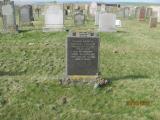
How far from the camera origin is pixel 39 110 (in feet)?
26.7

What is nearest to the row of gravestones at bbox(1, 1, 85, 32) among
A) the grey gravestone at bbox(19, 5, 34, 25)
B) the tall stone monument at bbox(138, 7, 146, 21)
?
the grey gravestone at bbox(19, 5, 34, 25)

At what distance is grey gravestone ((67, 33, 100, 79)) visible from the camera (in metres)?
9.83

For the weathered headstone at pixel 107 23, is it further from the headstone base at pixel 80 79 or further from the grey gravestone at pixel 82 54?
the headstone base at pixel 80 79

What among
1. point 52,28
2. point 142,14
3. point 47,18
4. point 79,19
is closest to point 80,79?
point 52,28

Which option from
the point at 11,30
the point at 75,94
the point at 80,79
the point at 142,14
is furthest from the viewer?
the point at 142,14

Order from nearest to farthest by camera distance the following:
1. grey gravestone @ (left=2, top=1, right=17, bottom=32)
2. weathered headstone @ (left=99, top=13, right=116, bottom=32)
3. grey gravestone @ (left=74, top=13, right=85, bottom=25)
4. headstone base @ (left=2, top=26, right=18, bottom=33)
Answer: headstone base @ (left=2, top=26, right=18, bottom=33) → grey gravestone @ (left=2, top=1, right=17, bottom=32) → weathered headstone @ (left=99, top=13, right=116, bottom=32) → grey gravestone @ (left=74, top=13, right=85, bottom=25)

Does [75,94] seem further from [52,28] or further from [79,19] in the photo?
[79,19]

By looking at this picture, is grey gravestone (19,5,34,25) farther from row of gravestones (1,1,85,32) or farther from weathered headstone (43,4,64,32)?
weathered headstone (43,4,64,32)

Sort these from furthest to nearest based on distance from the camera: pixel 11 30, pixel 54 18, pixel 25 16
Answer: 1. pixel 25 16
2. pixel 54 18
3. pixel 11 30

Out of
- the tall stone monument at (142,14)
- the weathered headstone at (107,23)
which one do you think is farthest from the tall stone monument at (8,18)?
the tall stone monument at (142,14)

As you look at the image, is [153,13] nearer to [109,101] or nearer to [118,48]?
[118,48]

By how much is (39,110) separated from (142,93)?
2831 mm

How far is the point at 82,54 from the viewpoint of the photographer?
988cm

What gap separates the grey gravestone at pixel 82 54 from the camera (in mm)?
9828
